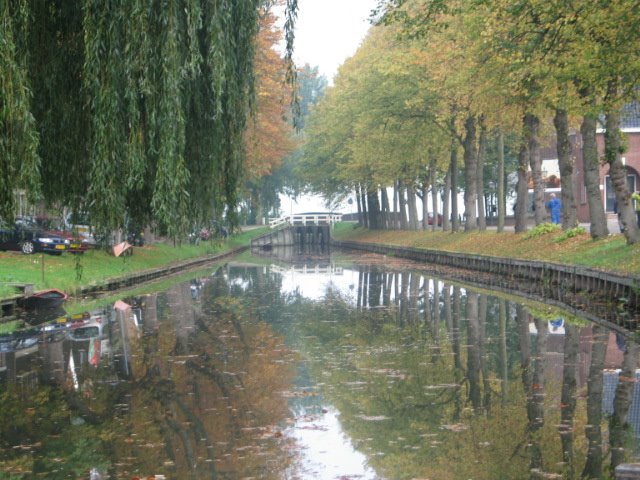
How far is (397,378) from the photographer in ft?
47.6

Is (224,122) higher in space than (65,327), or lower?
higher

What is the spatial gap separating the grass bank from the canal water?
4311 millimetres

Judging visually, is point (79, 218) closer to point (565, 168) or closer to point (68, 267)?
point (68, 267)

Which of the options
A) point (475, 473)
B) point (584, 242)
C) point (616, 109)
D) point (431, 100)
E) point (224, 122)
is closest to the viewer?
point (475, 473)

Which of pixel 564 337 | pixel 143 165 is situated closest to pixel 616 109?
pixel 564 337

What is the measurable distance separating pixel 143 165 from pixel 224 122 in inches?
75.8

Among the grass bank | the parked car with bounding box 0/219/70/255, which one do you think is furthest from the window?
the parked car with bounding box 0/219/70/255

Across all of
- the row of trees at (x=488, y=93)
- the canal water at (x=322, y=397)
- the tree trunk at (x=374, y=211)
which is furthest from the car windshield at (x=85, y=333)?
the tree trunk at (x=374, y=211)

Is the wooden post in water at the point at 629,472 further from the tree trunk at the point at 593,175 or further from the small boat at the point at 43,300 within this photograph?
the tree trunk at the point at 593,175

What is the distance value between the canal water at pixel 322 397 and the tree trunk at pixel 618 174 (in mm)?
5686

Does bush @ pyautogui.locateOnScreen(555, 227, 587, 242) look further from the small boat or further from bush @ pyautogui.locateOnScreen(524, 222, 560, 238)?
the small boat

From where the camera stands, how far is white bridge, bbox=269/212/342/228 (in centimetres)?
10156

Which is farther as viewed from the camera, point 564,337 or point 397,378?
point 564,337

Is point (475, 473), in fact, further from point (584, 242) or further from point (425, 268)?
point (425, 268)
